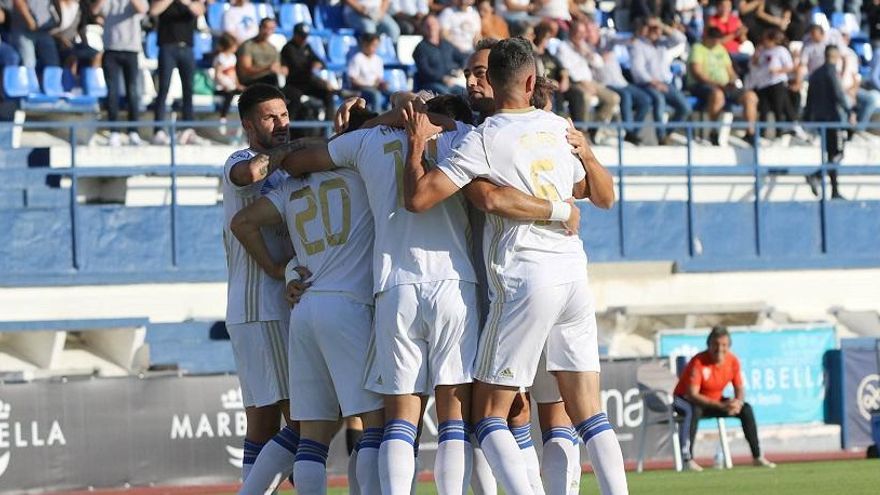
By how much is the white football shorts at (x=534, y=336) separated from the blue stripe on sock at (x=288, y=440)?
113cm

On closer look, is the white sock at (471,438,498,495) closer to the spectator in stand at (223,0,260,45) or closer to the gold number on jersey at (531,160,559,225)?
the gold number on jersey at (531,160,559,225)

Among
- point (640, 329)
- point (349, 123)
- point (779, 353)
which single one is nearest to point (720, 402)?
point (779, 353)

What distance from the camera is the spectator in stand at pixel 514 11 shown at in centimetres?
2284

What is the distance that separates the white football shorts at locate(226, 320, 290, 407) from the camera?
901 cm

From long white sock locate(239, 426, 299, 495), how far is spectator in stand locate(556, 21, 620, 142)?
45.0 ft

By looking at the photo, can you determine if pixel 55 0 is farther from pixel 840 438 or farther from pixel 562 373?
pixel 562 373

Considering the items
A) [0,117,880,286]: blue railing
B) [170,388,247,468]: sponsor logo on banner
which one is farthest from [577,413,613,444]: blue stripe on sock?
[0,117,880,286]: blue railing

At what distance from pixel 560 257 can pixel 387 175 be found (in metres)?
0.91

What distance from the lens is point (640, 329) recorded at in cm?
2122

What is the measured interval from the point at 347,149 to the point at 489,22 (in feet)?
45.8

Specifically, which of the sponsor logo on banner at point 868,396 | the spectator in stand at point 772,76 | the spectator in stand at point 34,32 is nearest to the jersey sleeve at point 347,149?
the spectator in stand at point 34,32

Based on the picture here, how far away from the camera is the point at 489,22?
2211 cm

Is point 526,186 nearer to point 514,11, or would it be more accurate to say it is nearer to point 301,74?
point 301,74

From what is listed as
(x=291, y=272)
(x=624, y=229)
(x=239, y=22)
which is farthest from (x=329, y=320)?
(x=624, y=229)
